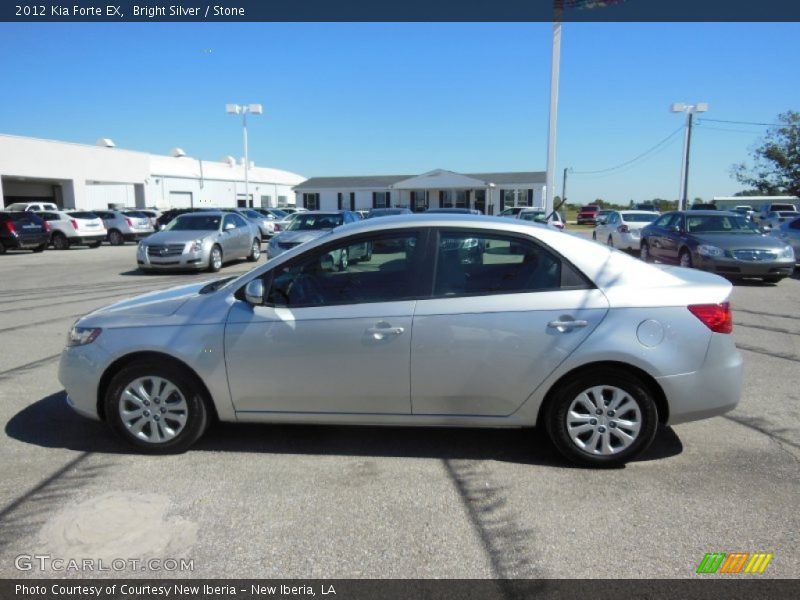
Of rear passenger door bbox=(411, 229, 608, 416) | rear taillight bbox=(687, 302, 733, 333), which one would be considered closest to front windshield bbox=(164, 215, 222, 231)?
rear passenger door bbox=(411, 229, 608, 416)

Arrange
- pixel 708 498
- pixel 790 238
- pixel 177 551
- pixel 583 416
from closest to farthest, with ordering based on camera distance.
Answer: pixel 177 551
pixel 708 498
pixel 583 416
pixel 790 238

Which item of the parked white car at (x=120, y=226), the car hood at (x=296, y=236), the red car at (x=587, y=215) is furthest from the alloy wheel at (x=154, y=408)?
the red car at (x=587, y=215)

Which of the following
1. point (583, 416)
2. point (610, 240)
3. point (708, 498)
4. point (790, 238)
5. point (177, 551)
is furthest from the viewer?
point (610, 240)

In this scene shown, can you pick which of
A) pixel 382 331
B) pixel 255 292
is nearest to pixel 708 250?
pixel 382 331

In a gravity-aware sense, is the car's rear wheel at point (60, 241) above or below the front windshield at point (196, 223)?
below

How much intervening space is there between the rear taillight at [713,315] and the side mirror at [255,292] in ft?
9.16

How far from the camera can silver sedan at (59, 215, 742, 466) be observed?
3684 mm

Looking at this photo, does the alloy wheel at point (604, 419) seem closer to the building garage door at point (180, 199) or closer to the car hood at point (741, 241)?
the car hood at point (741, 241)

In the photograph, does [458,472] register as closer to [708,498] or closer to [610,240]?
Result: [708,498]

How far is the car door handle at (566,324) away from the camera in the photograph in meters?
3.66

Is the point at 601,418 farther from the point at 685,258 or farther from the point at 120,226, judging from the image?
the point at 120,226

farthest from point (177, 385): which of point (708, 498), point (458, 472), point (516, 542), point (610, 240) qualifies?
point (610, 240)

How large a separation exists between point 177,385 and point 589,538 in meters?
2.77

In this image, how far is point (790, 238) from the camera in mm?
15094
